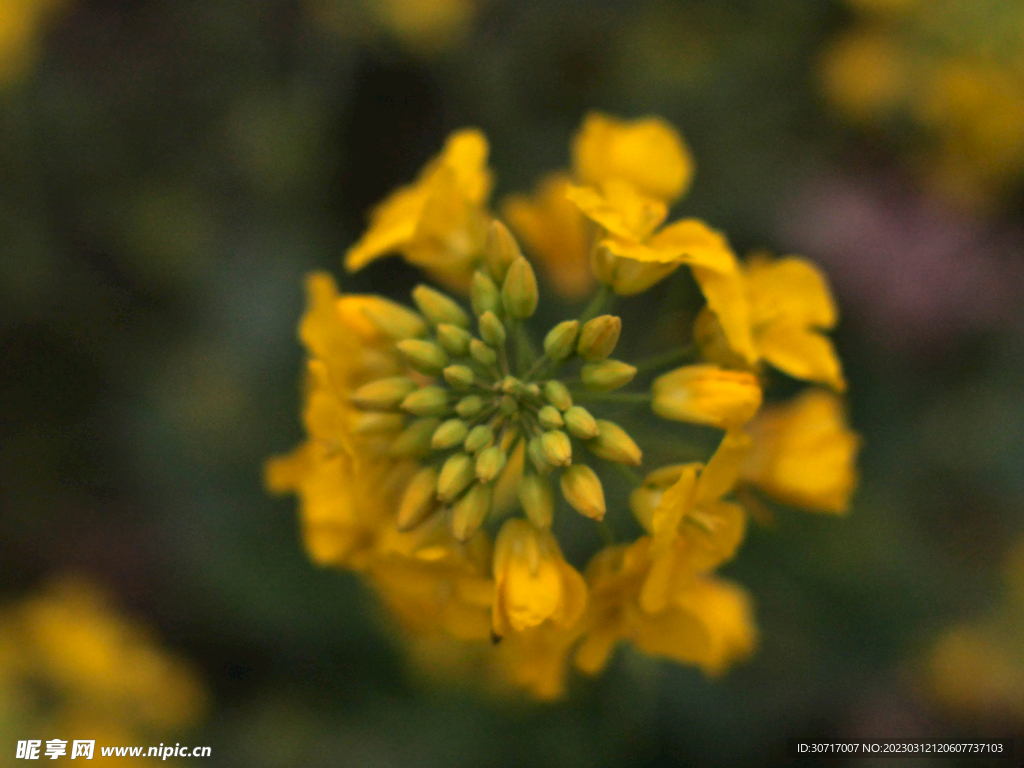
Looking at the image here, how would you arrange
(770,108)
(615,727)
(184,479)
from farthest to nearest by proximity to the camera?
(770,108)
(184,479)
(615,727)

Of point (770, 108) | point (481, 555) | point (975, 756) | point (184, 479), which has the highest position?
point (770, 108)

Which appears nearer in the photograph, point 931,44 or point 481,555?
point 481,555

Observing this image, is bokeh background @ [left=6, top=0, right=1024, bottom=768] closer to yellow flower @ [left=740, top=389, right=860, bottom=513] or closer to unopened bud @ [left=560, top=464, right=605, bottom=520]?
yellow flower @ [left=740, top=389, right=860, bottom=513]

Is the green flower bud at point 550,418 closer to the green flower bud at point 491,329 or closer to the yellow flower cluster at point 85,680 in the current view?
the green flower bud at point 491,329

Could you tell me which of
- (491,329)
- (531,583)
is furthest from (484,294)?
(531,583)

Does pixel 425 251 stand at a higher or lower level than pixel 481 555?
higher

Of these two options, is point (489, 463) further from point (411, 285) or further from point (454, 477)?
point (411, 285)

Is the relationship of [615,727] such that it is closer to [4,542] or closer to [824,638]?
[824,638]

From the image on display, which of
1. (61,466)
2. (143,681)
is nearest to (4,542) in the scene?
(61,466)
